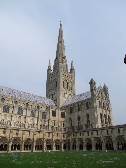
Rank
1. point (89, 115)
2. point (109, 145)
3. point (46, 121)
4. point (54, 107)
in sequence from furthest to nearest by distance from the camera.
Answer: point (54, 107) < point (46, 121) < point (89, 115) < point (109, 145)

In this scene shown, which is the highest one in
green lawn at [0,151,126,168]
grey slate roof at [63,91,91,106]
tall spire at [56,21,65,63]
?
tall spire at [56,21,65,63]

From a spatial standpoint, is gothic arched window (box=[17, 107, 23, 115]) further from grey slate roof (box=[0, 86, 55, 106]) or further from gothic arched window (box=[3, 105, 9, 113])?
grey slate roof (box=[0, 86, 55, 106])

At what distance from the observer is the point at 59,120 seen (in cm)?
7638

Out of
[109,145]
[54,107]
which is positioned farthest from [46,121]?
[109,145]

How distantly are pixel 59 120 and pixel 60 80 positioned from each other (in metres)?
17.6

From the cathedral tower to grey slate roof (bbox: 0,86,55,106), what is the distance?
13.8 ft

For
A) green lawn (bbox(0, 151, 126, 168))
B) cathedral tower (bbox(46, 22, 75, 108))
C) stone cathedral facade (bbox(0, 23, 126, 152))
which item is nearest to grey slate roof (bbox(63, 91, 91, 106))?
stone cathedral facade (bbox(0, 23, 126, 152))

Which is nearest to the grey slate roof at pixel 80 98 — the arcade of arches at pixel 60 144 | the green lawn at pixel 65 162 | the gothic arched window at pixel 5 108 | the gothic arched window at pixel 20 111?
the arcade of arches at pixel 60 144

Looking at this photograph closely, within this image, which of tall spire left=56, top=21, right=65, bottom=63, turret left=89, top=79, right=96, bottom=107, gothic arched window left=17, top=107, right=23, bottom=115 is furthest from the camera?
tall spire left=56, top=21, right=65, bottom=63

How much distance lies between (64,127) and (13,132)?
2531cm

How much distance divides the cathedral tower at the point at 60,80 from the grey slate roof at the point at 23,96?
13.8ft

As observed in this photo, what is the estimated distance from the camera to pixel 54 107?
7788 cm

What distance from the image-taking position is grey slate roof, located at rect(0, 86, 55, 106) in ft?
232

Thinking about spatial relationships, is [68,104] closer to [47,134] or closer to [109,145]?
[47,134]
